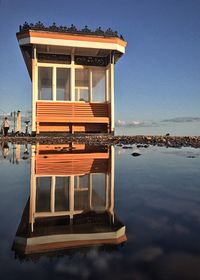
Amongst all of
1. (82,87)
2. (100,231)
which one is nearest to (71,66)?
(82,87)

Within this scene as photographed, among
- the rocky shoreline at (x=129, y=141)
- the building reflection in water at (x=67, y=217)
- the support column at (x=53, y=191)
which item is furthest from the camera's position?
the rocky shoreline at (x=129, y=141)

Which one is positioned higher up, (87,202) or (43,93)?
(43,93)

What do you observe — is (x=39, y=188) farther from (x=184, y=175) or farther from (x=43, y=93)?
(x=43, y=93)

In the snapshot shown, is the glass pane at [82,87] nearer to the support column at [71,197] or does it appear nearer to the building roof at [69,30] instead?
the building roof at [69,30]

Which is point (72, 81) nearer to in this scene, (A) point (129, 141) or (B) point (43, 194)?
(A) point (129, 141)

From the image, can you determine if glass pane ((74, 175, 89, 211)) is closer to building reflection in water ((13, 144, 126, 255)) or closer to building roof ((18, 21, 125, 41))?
building reflection in water ((13, 144, 126, 255))

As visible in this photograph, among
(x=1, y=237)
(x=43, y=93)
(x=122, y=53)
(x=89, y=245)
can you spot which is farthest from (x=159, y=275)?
(x=43, y=93)

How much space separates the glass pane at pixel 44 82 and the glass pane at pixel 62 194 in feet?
61.4

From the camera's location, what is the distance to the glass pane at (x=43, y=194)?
2.25 meters

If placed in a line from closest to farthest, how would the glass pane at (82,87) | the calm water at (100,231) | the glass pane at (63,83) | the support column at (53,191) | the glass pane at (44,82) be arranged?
the calm water at (100,231), the support column at (53,191), the glass pane at (44,82), the glass pane at (63,83), the glass pane at (82,87)

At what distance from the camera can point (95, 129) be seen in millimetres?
20516

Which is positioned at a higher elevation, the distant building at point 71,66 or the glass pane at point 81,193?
the distant building at point 71,66

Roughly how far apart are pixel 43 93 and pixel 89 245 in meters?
23.7

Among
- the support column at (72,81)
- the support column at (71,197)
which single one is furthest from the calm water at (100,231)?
the support column at (72,81)
